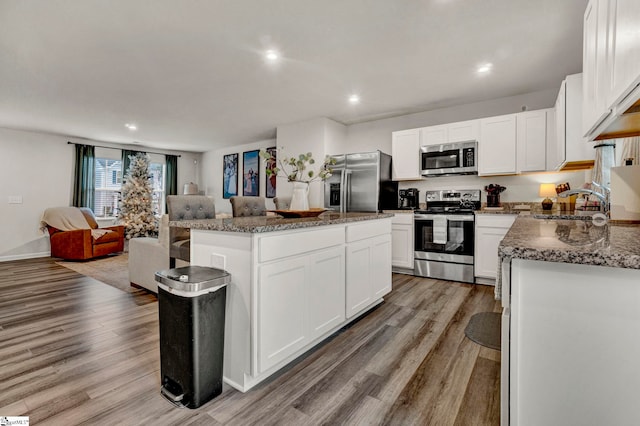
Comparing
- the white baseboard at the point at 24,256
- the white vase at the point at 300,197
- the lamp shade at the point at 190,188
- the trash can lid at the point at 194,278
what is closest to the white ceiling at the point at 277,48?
the white vase at the point at 300,197

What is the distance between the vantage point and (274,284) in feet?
5.61

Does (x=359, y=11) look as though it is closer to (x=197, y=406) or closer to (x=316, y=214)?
(x=316, y=214)

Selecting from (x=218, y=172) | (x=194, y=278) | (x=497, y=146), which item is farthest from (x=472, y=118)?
(x=218, y=172)

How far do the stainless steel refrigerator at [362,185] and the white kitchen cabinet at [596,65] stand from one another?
2850 millimetres

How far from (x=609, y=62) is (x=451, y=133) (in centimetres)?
304

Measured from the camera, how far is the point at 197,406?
1.53m

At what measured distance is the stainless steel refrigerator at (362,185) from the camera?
4.66 metres

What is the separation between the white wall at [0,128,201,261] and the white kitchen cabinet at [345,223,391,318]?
7009 millimetres

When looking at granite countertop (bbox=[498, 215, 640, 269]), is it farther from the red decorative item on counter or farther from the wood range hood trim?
the red decorative item on counter

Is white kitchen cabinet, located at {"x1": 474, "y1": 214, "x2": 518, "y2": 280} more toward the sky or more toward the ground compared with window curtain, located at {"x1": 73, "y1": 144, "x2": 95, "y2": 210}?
more toward the ground

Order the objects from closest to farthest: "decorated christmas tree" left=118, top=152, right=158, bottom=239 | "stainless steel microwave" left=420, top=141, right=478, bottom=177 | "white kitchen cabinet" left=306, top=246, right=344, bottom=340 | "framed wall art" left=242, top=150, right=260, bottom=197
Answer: "white kitchen cabinet" left=306, top=246, right=344, bottom=340 < "stainless steel microwave" left=420, top=141, right=478, bottom=177 < "decorated christmas tree" left=118, top=152, right=158, bottom=239 < "framed wall art" left=242, top=150, right=260, bottom=197

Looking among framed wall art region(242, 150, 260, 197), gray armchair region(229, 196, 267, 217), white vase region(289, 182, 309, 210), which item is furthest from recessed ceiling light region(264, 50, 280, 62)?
framed wall art region(242, 150, 260, 197)

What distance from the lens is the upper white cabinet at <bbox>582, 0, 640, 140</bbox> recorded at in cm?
108

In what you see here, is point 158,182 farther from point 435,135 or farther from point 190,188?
point 435,135
